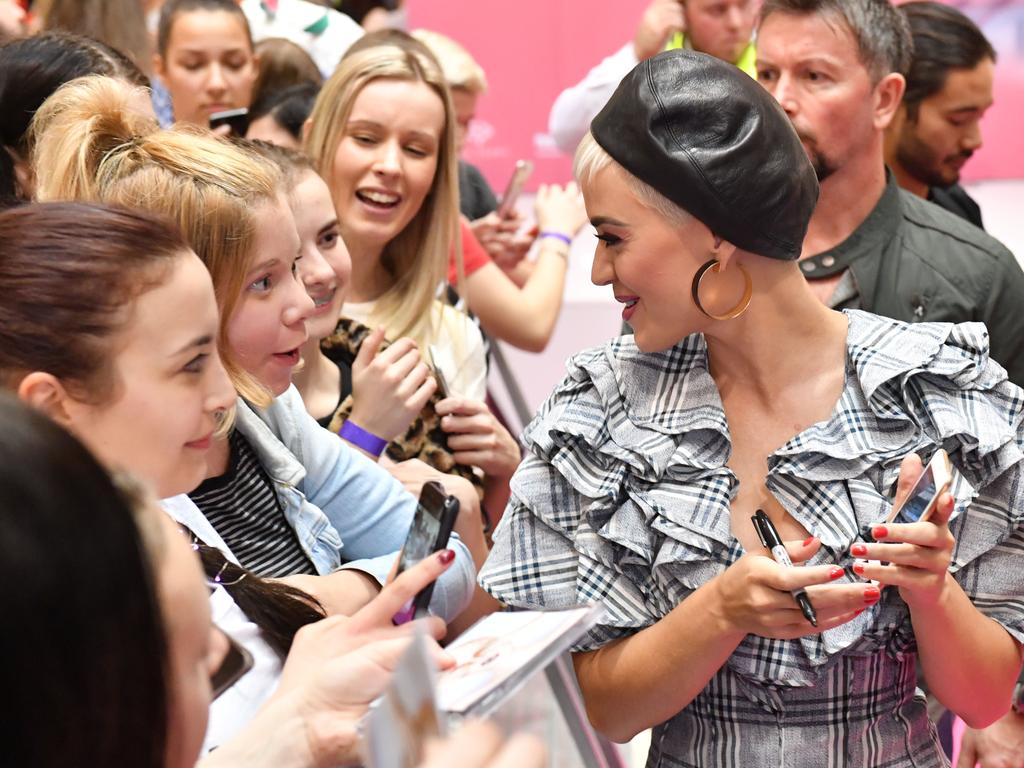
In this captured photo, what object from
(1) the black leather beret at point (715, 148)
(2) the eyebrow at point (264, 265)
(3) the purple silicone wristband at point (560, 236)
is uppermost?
(1) the black leather beret at point (715, 148)

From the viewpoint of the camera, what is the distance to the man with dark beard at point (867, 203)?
2787 millimetres

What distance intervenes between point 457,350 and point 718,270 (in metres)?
1.39

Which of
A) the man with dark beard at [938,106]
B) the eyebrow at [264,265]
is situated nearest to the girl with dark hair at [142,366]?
the eyebrow at [264,265]

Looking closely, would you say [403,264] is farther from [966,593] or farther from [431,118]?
[966,593]

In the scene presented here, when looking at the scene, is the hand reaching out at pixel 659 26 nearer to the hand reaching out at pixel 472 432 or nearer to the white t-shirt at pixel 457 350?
the white t-shirt at pixel 457 350

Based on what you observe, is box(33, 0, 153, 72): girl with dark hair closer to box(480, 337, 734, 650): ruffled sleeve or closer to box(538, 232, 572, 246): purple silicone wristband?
box(538, 232, 572, 246): purple silicone wristband

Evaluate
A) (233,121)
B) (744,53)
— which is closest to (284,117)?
(233,121)

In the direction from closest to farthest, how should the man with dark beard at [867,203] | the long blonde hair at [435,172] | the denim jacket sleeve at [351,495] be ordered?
1. the denim jacket sleeve at [351,495]
2. the man with dark beard at [867,203]
3. the long blonde hair at [435,172]

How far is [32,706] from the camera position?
3.11 feet

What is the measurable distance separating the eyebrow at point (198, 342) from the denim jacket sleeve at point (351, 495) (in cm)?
51

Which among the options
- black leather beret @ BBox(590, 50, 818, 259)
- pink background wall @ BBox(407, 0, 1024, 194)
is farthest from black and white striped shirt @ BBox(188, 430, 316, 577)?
pink background wall @ BBox(407, 0, 1024, 194)

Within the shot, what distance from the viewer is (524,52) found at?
25.4 feet

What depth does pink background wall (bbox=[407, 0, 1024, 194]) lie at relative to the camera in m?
7.70

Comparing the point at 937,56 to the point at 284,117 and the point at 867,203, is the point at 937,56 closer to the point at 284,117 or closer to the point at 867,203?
the point at 867,203
